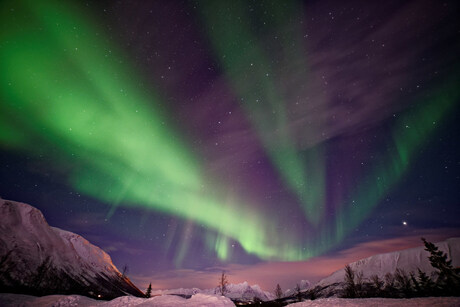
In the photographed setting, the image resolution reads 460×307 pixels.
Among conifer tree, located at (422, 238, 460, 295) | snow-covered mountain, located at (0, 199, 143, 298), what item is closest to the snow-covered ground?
conifer tree, located at (422, 238, 460, 295)

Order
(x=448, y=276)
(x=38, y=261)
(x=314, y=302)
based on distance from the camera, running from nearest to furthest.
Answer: (x=314, y=302)
(x=448, y=276)
(x=38, y=261)

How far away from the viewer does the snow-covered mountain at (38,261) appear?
9144 centimetres

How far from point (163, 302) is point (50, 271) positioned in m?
156

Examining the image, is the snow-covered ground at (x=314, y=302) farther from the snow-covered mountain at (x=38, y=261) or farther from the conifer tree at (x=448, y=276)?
the snow-covered mountain at (x=38, y=261)

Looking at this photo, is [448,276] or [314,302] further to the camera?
[448,276]

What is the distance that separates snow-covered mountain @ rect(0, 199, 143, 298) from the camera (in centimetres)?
9144

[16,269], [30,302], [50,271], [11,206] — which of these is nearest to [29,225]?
[11,206]

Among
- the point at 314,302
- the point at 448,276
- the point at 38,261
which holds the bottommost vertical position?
the point at 314,302

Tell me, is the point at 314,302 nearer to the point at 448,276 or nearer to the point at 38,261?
the point at 448,276

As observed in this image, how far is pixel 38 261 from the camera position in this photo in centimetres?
11375

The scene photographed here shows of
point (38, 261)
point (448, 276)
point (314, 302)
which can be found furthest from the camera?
point (38, 261)

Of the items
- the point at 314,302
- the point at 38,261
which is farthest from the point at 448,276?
the point at 38,261

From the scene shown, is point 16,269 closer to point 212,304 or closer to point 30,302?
point 30,302

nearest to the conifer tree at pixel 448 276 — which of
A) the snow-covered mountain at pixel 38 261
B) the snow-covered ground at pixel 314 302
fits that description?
the snow-covered ground at pixel 314 302
